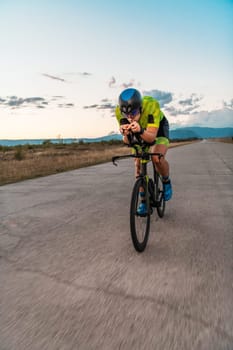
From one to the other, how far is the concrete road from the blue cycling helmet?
61.6 inches

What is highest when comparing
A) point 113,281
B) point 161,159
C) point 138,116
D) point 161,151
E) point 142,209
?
point 138,116

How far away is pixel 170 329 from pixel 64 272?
1277 mm

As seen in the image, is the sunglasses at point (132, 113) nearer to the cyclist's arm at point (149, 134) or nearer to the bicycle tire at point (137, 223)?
the cyclist's arm at point (149, 134)

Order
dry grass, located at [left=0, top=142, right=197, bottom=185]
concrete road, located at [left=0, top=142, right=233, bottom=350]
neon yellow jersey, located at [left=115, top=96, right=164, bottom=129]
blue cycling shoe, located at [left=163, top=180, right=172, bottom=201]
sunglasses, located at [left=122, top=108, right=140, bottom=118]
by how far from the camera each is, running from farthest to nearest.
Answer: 1. dry grass, located at [left=0, top=142, right=197, bottom=185]
2. blue cycling shoe, located at [left=163, top=180, right=172, bottom=201]
3. neon yellow jersey, located at [left=115, top=96, right=164, bottom=129]
4. sunglasses, located at [left=122, top=108, right=140, bottom=118]
5. concrete road, located at [left=0, top=142, right=233, bottom=350]

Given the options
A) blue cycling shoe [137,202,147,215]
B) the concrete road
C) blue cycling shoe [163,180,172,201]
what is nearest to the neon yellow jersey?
blue cycling shoe [137,202,147,215]

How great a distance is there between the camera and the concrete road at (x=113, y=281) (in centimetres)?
200

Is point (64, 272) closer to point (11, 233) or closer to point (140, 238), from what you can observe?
point (140, 238)

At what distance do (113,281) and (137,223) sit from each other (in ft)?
→ 2.86

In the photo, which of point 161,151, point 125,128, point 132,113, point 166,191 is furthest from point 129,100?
point 166,191

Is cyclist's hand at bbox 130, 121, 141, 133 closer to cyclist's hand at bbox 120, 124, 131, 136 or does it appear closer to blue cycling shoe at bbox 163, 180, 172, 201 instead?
cyclist's hand at bbox 120, 124, 131, 136

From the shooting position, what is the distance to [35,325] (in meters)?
2.12

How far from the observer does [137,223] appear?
3.54 metres

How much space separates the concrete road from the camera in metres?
2.00

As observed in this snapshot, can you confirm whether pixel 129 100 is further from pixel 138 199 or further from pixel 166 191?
pixel 166 191
